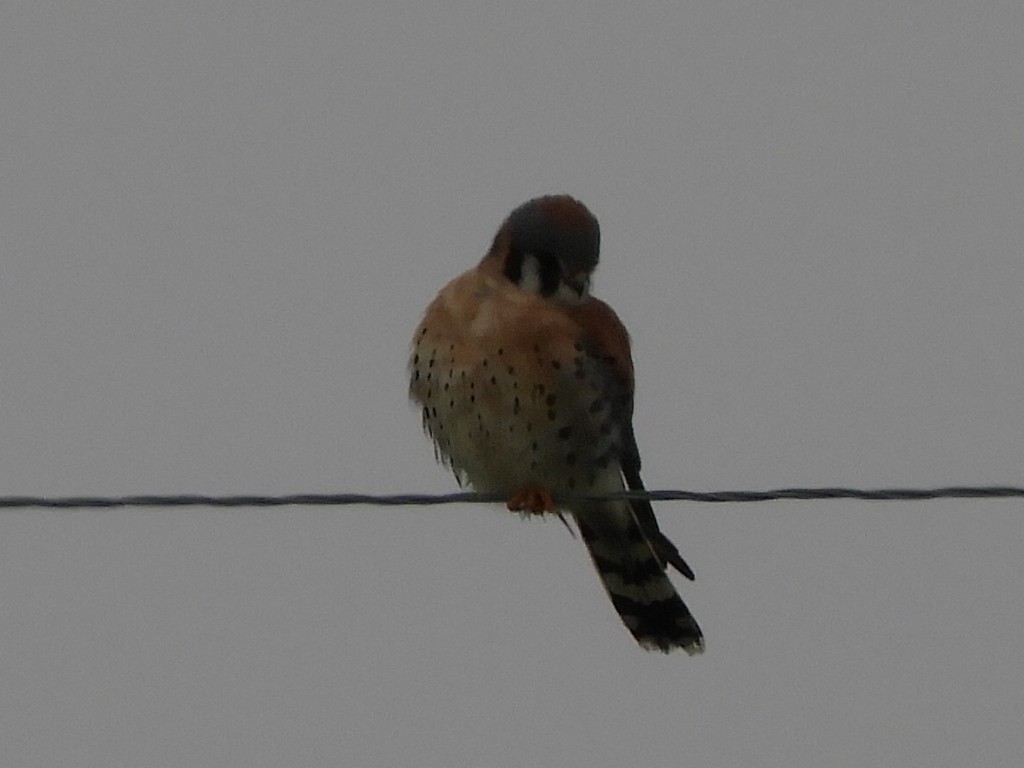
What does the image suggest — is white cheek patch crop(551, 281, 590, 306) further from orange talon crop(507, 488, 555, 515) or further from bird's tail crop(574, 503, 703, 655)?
bird's tail crop(574, 503, 703, 655)

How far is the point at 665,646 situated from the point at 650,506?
1.76ft

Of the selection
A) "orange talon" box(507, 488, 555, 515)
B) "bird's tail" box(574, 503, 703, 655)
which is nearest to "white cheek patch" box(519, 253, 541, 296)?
"orange talon" box(507, 488, 555, 515)

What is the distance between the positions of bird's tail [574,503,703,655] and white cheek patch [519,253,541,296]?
0.91 metres

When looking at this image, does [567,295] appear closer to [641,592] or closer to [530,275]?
[530,275]

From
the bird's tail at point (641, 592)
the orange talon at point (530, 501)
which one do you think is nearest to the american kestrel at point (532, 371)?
the orange talon at point (530, 501)

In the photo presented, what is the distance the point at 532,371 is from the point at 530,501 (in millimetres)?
364

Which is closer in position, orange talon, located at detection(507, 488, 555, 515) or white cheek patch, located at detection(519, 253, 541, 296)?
orange talon, located at detection(507, 488, 555, 515)

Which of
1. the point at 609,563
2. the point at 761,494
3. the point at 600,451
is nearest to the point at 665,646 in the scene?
the point at 609,563

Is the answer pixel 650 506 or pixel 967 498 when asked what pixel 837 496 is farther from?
pixel 650 506

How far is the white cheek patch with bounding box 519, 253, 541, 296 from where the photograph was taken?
672cm

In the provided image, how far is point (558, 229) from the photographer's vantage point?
22.0 ft

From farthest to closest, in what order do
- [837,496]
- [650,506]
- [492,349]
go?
[650,506] < [492,349] < [837,496]

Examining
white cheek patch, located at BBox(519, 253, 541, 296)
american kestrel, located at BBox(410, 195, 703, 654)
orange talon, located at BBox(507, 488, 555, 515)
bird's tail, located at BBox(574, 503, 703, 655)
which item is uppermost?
white cheek patch, located at BBox(519, 253, 541, 296)

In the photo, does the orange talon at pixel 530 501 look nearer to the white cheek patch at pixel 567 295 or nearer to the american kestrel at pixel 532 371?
the american kestrel at pixel 532 371
